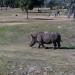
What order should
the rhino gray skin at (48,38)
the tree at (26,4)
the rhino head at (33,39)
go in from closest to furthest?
1. the rhino gray skin at (48,38)
2. the rhino head at (33,39)
3. the tree at (26,4)

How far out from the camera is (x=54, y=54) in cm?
1986

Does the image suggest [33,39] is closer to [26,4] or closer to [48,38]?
[48,38]

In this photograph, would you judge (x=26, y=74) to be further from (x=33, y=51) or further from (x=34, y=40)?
(x=34, y=40)

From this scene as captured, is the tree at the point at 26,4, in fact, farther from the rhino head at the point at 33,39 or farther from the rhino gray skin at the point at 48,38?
the rhino gray skin at the point at 48,38

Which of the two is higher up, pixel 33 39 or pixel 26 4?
pixel 33 39

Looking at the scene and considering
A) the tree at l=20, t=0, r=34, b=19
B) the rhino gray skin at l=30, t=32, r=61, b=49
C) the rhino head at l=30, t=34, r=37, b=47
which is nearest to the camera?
the rhino gray skin at l=30, t=32, r=61, b=49

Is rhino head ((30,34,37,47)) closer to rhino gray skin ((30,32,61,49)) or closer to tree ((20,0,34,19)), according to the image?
rhino gray skin ((30,32,61,49))

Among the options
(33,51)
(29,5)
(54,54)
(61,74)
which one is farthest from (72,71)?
(29,5)

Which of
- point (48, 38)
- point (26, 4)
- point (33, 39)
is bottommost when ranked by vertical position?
point (26, 4)

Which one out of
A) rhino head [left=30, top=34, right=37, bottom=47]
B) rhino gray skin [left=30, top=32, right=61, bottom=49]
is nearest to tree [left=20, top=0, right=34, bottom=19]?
rhino head [left=30, top=34, right=37, bottom=47]

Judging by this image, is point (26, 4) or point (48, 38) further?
point (26, 4)

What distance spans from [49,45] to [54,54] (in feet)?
15.8

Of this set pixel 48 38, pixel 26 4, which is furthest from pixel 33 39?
pixel 26 4

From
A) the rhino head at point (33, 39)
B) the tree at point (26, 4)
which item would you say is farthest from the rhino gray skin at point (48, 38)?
the tree at point (26, 4)
